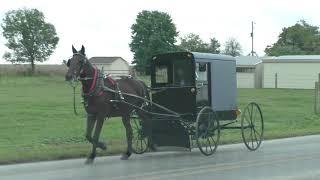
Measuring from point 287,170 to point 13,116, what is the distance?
16.4m

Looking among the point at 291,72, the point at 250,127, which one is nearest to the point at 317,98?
the point at 250,127

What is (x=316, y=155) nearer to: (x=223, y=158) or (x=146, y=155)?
(x=223, y=158)

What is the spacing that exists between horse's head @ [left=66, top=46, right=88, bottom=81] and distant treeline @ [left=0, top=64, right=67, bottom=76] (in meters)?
96.0

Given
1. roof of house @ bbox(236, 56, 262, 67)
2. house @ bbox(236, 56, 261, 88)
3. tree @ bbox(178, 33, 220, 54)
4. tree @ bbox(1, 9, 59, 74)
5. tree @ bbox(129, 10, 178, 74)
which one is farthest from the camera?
Answer: tree @ bbox(1, 9, 59, 74)

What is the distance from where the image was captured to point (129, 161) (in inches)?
571

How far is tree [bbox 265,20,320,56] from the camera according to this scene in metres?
111

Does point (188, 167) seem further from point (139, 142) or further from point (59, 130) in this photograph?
point (59, 130)

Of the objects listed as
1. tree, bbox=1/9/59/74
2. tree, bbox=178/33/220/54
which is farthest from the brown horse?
tree, bbox=1/9/59/74

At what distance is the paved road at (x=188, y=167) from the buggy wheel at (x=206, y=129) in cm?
27

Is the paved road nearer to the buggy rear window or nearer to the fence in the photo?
the buggy rear window

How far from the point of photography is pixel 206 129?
15.9 m

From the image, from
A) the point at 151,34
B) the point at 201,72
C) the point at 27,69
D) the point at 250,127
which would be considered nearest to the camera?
the point at 201,72

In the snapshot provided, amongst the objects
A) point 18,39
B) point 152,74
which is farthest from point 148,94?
point 18,39

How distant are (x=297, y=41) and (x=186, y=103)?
345 feet
